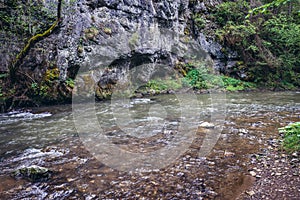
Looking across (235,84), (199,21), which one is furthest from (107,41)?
(235,84)

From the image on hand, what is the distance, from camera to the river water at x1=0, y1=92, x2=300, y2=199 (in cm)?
271

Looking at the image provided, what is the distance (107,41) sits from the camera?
11.8 m

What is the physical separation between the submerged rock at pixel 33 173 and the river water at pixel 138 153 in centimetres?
8

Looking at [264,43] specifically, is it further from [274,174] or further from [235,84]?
[274,174]

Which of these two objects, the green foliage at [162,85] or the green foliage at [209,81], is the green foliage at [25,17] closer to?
the green foliage at [162,85]

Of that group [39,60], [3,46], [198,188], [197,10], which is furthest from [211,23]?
[198,188]

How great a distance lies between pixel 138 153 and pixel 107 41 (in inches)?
362

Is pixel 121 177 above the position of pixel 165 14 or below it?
below

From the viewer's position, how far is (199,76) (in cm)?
1555

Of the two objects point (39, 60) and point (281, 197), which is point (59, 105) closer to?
point (39, 60)

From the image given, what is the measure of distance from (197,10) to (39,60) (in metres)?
13.4

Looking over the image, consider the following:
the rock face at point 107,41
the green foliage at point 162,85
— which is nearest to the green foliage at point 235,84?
the green foliage at point 162,85

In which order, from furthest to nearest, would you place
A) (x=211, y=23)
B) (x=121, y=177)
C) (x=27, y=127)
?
1. (x=211, y=23)
2. (x=27, y=127)
3. (x=121, y=177)

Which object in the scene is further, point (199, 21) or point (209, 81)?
point (199, 21)
